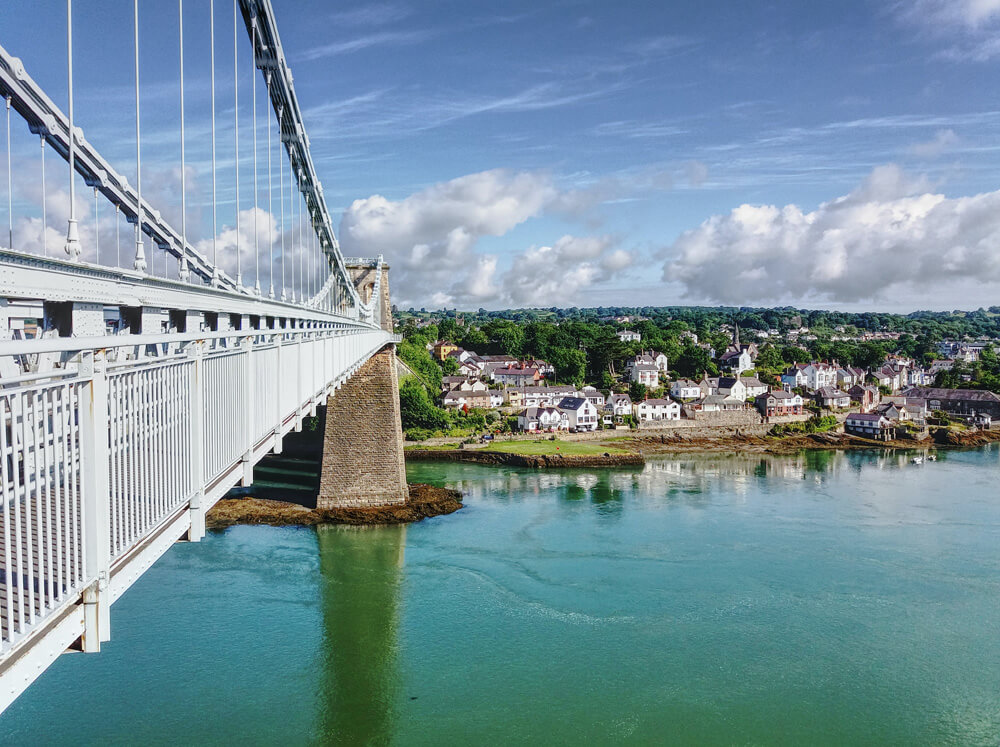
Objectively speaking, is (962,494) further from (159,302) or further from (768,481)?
(159,302)

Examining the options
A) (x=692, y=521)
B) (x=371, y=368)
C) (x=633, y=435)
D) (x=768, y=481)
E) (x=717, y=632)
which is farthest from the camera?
(x=633, y=435)

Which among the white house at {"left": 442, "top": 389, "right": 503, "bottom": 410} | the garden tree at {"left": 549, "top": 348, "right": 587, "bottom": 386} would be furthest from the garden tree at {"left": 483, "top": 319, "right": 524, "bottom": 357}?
the white house at {"left": 442, "top": 389, "right": 503, "bottom": 410}

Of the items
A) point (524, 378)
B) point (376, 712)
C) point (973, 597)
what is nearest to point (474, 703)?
point (376, 712)

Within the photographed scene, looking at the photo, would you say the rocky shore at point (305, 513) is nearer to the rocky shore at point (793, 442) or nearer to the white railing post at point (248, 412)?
the white railing post at point (248, 412)

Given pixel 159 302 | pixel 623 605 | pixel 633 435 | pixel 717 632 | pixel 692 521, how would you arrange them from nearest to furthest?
1. pixel 159 302
2. pixel 717 632
3. pixel 623 605
4. pixel 692 521
5. pixel 633 435

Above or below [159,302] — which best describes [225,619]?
below

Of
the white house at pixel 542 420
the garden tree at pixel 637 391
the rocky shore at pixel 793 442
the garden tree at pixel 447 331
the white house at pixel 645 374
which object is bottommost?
the rocky shore at pixel 793 442

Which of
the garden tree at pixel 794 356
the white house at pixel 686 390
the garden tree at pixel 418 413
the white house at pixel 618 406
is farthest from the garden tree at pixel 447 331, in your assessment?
the garden tree at pixel 418 413
